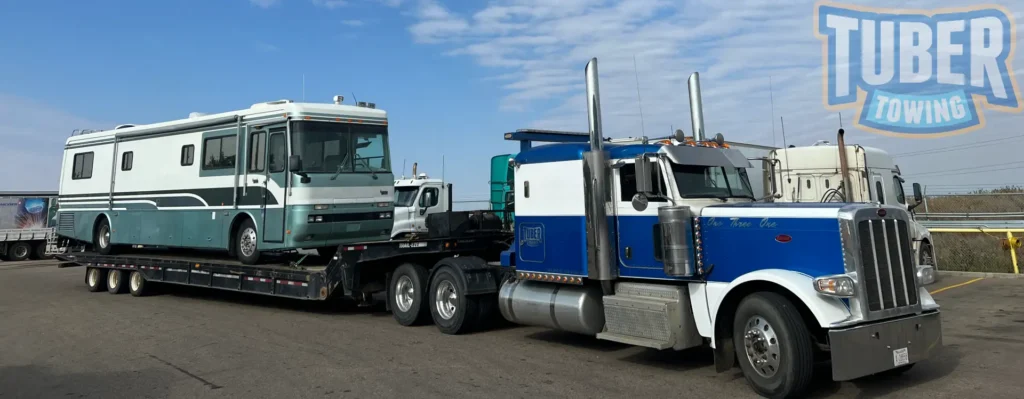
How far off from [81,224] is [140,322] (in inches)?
266

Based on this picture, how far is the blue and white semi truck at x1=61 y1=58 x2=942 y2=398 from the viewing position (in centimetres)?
610

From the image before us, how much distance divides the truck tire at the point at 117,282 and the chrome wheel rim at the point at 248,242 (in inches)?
209

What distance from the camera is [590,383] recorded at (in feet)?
23.1

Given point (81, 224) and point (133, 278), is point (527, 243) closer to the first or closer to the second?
point (133, 278)

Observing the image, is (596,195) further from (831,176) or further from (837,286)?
(831,176)

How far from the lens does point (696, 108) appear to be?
956 cm

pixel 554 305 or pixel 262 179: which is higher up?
pixel 262 179

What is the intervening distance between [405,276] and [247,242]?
3702 millimetres

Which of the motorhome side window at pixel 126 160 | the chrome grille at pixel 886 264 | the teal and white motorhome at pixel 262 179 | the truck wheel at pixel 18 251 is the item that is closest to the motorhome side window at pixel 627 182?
the chrome grille at pixel 886 264

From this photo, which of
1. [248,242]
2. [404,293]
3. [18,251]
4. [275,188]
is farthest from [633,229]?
[18,251]

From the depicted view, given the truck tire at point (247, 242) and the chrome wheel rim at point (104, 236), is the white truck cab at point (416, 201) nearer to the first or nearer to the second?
the truck tire at point (247, 242)

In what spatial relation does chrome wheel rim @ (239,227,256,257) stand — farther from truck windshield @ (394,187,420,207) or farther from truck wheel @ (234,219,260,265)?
truck windshield @ (394,187,420,207)

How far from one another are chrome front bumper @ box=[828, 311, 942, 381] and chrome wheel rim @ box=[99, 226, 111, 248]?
15723mm

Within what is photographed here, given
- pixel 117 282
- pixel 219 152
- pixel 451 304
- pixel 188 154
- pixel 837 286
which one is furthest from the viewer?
pixel 117 282
